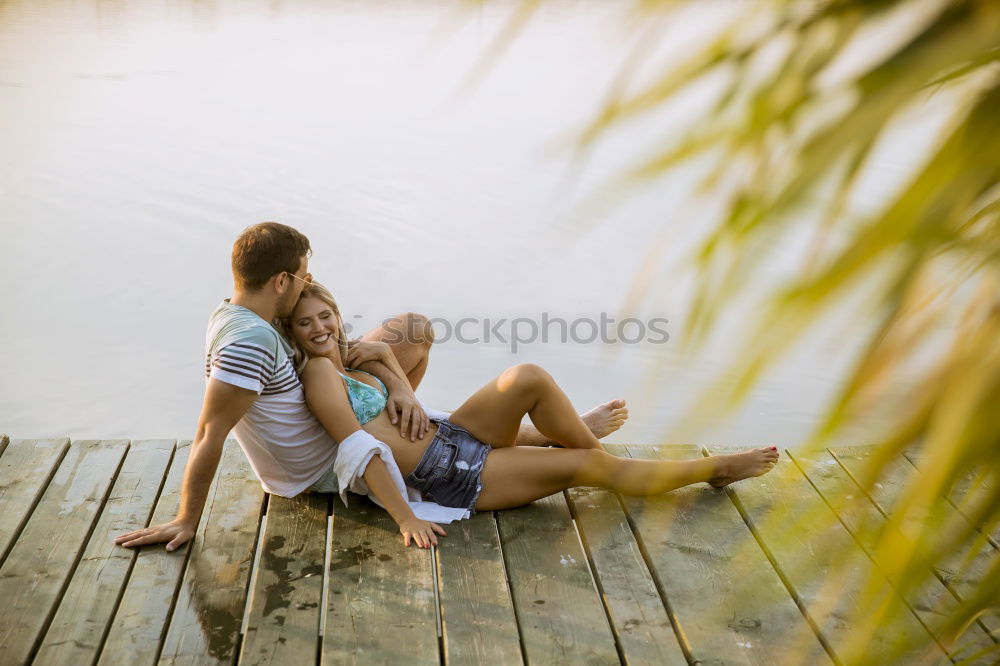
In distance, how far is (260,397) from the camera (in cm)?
292

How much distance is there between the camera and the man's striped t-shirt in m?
2.77

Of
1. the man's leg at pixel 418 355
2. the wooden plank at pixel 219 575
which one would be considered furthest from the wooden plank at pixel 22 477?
the man's leg at pixel 418 355

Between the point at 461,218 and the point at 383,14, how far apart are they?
8.51 m

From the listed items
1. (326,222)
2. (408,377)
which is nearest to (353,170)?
(326,222)

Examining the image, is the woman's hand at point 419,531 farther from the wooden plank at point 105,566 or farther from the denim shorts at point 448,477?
the wooden plank at point 105,566

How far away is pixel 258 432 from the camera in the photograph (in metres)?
2.99

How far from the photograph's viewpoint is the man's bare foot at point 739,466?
329 cm

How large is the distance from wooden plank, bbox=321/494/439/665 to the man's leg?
0.62 m

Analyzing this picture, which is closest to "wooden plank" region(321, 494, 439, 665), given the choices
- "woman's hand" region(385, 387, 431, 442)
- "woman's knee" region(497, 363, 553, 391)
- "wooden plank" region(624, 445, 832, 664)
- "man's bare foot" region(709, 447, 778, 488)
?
"woman's hand" region(385, 387, 431, 442)

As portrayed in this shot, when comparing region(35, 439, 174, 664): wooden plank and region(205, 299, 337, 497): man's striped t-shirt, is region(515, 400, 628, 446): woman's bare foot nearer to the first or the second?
region(205, 299, 337, 497): man's striped t-shirt

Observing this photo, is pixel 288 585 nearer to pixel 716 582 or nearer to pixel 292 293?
pixel 292 293

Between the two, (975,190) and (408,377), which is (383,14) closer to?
(408,377)

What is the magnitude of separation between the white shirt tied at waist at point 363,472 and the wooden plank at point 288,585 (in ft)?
0.48

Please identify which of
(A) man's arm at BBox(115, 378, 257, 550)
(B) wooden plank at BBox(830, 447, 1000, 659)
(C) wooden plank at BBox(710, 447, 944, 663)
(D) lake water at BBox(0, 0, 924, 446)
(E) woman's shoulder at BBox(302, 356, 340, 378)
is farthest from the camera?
(D) lake water at BBox(0, 0, 924, 446)
